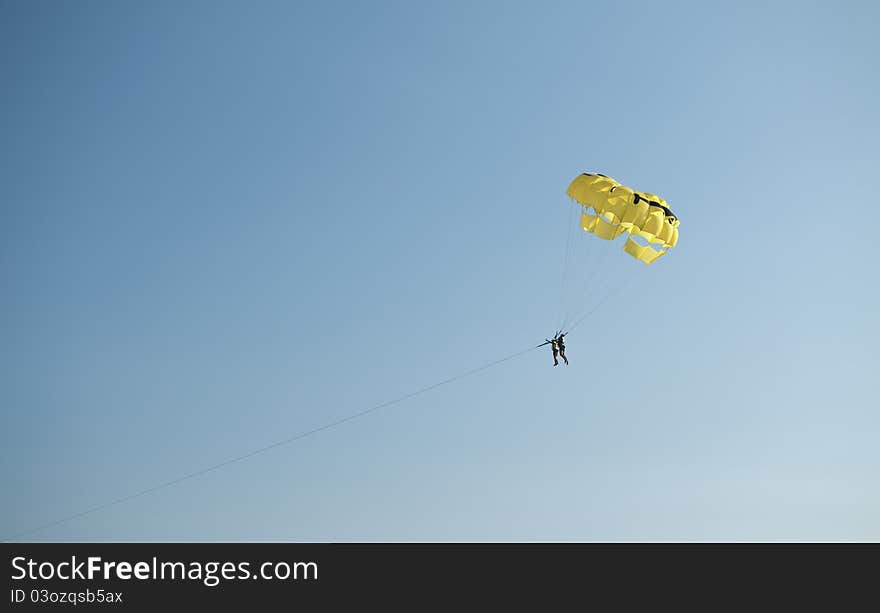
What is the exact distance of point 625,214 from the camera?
34.2m

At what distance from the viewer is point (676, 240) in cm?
3616

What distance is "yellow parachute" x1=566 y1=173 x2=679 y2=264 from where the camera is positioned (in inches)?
1345
